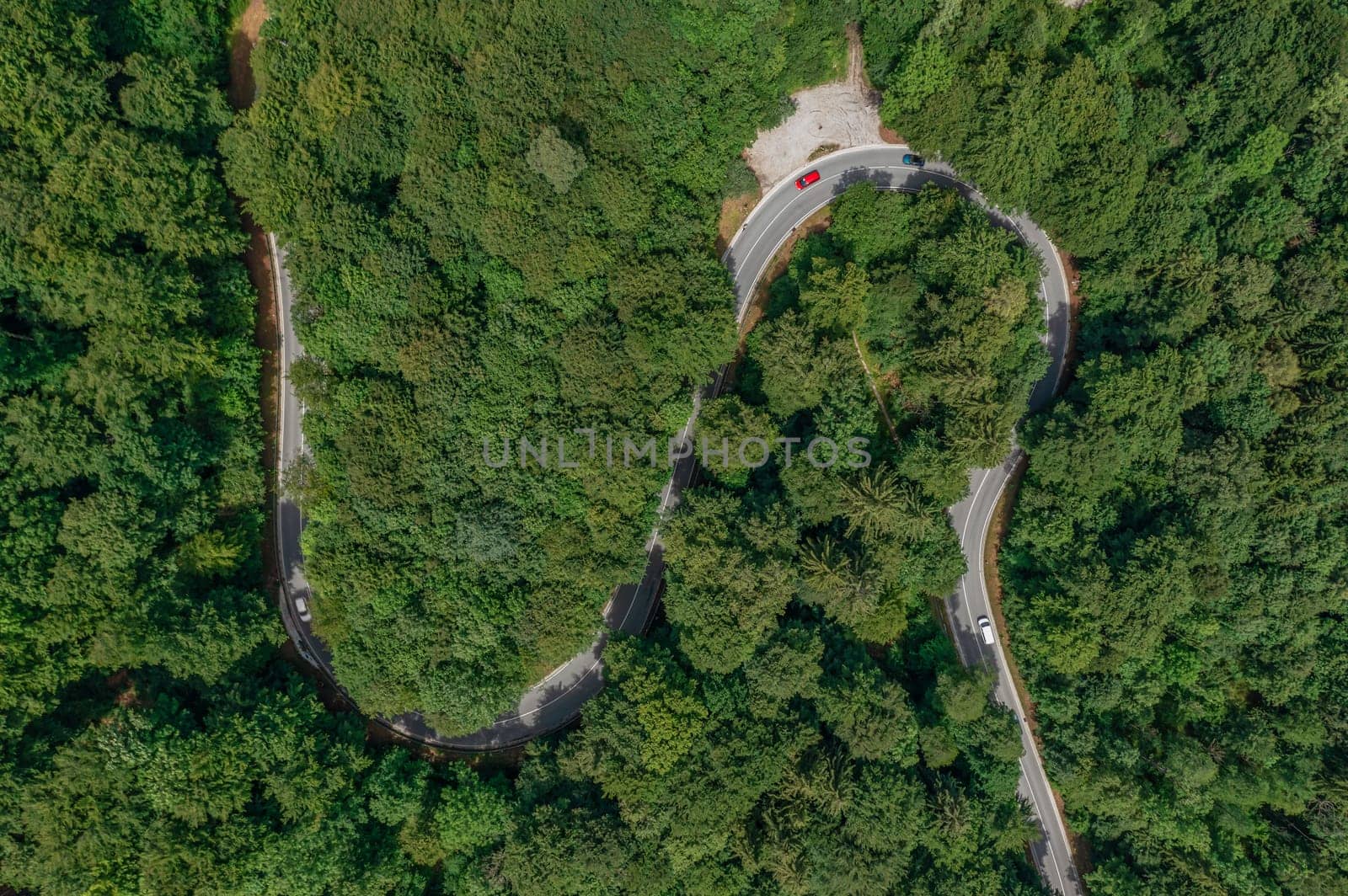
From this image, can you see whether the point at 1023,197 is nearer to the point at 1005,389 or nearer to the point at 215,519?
the point at 1005,389

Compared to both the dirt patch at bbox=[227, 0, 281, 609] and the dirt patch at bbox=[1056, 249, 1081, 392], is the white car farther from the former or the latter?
the dirt patch at bbox=[227, 0, 281, 609]

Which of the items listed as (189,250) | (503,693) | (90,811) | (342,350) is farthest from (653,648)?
(189,250)

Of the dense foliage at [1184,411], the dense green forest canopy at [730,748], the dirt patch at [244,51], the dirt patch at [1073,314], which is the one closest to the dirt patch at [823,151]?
the dense foliage at [1184,411]

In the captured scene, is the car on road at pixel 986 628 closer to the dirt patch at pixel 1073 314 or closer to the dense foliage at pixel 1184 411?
the dense foliage at pixel 1184 411

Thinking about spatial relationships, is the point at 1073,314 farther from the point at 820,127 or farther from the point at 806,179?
the point at 820,127

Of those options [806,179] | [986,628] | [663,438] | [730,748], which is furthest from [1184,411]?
[730,748]

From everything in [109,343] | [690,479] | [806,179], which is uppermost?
[806,179]
